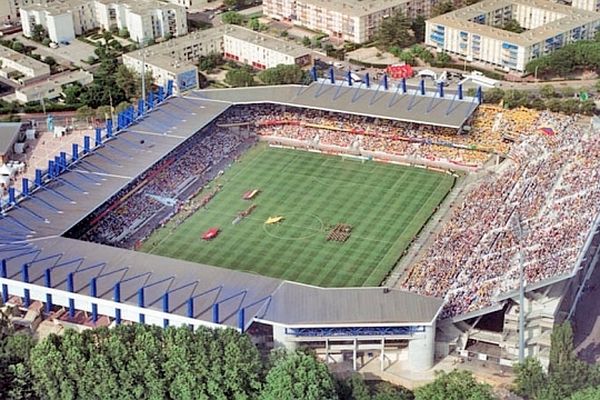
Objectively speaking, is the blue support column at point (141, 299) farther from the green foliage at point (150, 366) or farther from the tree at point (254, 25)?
the tree at point (254, 25)

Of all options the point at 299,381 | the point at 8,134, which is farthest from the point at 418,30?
the point at 299,381

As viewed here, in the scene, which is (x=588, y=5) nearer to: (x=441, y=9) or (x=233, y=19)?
(x=441, y=9)

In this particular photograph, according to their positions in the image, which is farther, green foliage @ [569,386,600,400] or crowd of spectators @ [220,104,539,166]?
crowd of spectators @ [220,104,539,166]

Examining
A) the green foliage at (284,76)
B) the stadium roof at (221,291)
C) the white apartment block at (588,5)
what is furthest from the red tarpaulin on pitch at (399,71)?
the stadium roof at (221,291)

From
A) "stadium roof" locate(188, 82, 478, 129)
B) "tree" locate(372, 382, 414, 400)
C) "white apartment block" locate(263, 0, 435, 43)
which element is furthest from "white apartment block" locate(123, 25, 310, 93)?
"tree" locate(372, 382, 414, 400)

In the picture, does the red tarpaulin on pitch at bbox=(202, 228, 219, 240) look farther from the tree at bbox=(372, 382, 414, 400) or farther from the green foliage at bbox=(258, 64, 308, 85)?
the green foliage at bbox=(258, 64, 308, 85)

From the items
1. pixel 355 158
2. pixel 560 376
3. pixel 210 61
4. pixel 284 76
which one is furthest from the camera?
pixel 210 61
